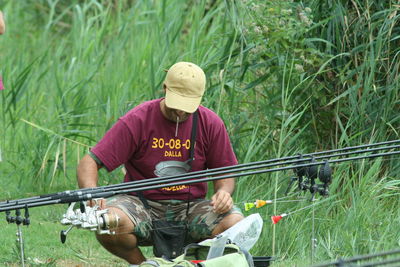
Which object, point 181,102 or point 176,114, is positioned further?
point 176,114

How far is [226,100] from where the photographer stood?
5.92 metres

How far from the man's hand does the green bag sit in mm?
271

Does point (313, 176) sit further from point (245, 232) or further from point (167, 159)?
point (167, 159)

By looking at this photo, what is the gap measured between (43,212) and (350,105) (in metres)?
2.19

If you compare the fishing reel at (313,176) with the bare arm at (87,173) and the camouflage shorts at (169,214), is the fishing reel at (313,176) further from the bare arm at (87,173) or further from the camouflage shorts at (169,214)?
the bare arm at (87,173)

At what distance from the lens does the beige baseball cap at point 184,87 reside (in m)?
4.57

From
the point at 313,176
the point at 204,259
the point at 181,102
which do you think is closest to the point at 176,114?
the point at 181,102

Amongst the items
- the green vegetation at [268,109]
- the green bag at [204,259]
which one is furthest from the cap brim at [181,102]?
the green vegetation at [268,109]

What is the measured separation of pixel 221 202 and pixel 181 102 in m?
0.54

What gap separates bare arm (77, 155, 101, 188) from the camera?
4562mm

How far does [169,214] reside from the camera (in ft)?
15.7

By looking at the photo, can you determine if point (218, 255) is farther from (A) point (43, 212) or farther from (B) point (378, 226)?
(A) point (43, 212)

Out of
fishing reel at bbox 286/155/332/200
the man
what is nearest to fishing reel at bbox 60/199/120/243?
the man

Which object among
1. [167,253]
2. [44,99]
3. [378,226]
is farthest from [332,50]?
[44,99]
